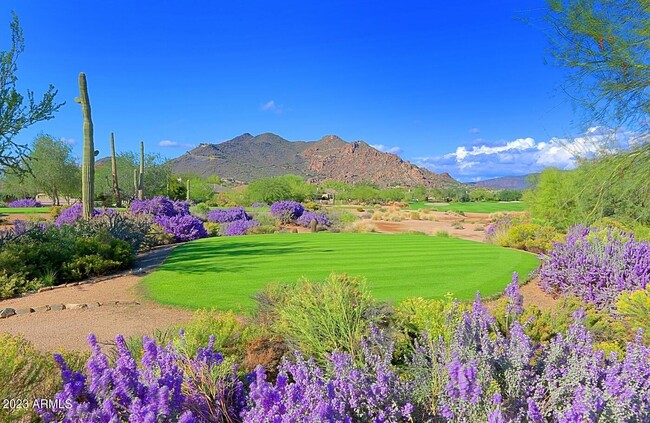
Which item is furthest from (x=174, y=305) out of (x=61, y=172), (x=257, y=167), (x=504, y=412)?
(x=257, y=167)

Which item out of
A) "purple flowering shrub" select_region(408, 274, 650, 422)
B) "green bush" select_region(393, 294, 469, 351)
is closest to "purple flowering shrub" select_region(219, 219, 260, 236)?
"green bush" select_region(393, 294, 469, 351)

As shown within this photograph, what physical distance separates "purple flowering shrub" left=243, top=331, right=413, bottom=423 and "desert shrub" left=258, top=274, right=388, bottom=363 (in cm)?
159

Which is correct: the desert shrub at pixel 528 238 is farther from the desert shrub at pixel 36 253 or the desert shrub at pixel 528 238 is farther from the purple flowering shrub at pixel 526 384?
the desert shrub at pixel 36 253

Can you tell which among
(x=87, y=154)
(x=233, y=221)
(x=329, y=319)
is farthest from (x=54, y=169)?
(x=329, y=319)

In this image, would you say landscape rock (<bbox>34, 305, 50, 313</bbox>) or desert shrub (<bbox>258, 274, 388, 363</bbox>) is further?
landscape rock (<bbox>34, 305, 50, 313</bbox>)

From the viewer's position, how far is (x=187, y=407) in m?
2.84

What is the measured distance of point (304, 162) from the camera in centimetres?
16025

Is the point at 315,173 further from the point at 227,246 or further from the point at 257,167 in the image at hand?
the point at 227,246

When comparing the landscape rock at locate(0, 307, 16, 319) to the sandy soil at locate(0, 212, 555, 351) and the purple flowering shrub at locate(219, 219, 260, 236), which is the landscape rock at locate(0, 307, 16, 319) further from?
the purple flowering shrub at locate(219, 219, 260, 236)

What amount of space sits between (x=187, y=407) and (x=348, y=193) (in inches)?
3483

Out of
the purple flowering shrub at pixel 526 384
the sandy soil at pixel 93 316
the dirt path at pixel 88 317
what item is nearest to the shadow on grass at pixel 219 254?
the sandy soil at pixel 93 316

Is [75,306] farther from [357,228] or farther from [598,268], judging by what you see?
[357,228]

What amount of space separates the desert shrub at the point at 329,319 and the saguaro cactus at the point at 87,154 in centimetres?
1410

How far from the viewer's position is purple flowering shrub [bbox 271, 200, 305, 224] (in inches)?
1203
